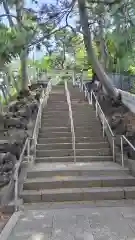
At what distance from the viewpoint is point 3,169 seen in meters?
7.75

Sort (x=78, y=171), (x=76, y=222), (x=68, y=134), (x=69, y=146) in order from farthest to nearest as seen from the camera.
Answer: (x=68, y=134) → (x=69, y=146) → (x=78, y=171) → (x=76, y=222)

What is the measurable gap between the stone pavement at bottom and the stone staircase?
2.00 feet

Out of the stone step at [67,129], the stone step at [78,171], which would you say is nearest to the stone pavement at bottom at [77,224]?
the stone step at [78,171]

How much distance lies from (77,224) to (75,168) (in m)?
3.17

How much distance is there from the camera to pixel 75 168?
8.70m

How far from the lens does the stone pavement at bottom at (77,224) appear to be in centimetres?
501

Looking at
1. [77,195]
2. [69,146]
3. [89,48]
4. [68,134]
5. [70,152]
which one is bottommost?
[77,195]

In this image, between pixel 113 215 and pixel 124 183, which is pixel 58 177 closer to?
pixel 124 183

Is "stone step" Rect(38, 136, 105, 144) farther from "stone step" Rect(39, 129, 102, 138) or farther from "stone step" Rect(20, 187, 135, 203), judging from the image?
"stone step" Rect(20, 187, 135, 203)

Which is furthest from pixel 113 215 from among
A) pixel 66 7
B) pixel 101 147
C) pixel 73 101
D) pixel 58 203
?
pixel 73 101

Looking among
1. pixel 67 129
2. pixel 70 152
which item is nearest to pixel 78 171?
pixel 70 152

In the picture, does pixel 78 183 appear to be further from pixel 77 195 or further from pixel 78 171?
pixel 78 171

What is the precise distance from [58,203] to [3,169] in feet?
5.06

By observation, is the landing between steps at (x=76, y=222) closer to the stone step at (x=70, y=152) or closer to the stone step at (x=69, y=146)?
the stone step at (x=70, y=152)
